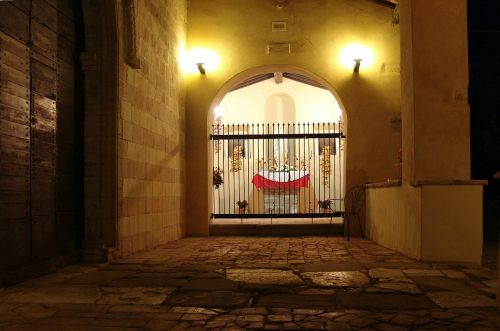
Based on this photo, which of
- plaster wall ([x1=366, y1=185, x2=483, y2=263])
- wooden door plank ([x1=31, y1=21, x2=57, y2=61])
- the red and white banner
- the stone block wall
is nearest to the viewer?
wooden door plank ([x1=31, y1=21, x2=57, y2=61])

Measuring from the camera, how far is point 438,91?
19.0 feet

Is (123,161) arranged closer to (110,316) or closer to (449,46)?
(110,316)

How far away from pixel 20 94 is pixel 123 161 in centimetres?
174

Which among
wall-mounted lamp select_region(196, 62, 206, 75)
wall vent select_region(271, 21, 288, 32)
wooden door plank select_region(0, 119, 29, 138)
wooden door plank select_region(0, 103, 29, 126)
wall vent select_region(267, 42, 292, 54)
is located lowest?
wooden door plank select_region(0, 119, 29, 138)

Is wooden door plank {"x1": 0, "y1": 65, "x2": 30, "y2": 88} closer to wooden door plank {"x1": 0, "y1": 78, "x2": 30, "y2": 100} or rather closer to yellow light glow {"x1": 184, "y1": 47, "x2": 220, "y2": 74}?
wooden door plank {"x1": 0, "y1": 78, "x2": 30, "y2": 100}

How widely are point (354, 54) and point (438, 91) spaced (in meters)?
3.96

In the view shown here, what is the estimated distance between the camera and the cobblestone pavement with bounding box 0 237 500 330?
9.98 feet

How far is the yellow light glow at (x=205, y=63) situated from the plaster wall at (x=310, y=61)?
85 mm

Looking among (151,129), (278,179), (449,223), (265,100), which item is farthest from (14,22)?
(265,100)

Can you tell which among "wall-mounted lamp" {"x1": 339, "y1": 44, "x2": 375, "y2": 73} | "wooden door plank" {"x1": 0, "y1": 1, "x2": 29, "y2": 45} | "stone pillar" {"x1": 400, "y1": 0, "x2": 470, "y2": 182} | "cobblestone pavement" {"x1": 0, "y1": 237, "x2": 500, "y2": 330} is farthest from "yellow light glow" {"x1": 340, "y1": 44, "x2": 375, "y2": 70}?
"wooden door plank" {"x1": 0, "y1": 1, "x2": 29, "y2": 45}

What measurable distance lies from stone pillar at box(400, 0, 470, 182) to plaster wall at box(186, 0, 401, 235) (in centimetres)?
354

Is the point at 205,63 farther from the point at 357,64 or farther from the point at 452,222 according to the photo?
the point at 452,222

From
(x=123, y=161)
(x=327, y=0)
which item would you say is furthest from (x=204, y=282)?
(x=327, y=0)

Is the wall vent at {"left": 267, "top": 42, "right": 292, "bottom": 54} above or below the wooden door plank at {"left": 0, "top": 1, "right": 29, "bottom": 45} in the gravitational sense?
above
